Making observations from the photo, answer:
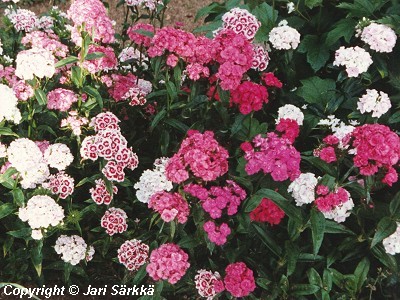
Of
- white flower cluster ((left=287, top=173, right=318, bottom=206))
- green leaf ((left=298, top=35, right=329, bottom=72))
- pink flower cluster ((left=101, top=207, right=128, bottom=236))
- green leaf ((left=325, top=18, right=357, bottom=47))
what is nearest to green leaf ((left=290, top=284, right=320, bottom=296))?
white flower cluster ((left=287, top=173, right=318, bottom=206))

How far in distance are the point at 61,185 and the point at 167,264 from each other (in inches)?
28.4

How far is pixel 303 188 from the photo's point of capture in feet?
8.43

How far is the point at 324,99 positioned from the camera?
3.32m

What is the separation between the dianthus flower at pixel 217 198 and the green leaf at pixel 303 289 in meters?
0.53

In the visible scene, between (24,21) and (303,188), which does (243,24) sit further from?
(24,21)

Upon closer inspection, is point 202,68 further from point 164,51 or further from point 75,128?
point 75,128

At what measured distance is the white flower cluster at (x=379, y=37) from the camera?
9.85 ft

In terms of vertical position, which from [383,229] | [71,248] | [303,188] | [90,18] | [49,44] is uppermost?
[90,18]

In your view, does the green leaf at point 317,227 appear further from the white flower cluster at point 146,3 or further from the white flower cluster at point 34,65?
the white flower cluster at point 146,3

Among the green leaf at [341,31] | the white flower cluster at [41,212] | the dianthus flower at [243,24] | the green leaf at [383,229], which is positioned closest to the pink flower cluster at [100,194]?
the white flower cluster at [41,212]

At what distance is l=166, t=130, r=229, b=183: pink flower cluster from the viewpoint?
→ 2432 millimetres

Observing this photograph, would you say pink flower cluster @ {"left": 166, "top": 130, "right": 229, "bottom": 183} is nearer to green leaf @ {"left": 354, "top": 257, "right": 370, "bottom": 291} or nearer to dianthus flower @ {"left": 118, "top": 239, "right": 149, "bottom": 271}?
dianthus flower @ {"left": 118, "top": 239, "right": 149, "bottom": 271}

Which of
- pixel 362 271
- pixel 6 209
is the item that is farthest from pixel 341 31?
pixel 6 209

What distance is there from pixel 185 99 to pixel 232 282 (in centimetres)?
112
